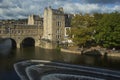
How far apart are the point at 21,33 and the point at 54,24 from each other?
46.5 feet

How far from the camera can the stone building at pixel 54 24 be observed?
11231cm

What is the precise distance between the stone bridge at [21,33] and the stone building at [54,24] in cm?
606

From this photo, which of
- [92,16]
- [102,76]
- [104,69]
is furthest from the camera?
[92,16]

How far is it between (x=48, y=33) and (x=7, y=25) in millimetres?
17253

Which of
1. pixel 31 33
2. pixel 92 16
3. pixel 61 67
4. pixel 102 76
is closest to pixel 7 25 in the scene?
pixel 31 33

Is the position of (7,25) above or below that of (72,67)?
above

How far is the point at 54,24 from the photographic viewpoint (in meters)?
113

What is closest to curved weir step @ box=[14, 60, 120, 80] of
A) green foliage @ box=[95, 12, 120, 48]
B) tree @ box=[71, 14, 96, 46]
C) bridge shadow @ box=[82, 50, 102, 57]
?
bridge shadow @ box=[82, 50, 102, 57]

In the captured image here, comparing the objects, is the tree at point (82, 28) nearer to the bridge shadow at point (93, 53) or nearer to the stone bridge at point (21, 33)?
the bridge shadow at point (93, 53)

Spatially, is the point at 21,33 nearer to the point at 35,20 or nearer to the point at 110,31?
the point at 35,20

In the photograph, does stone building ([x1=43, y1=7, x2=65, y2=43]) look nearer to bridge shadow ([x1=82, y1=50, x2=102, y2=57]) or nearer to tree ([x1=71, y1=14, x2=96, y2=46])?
tree ([x1=71, y1=14, x2=96, y2=46])

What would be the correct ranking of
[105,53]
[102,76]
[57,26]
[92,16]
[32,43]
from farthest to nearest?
[32,43] → [57,26] → [92,16] → [105,53] → [102,76]

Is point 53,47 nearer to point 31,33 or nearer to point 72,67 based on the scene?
point 31,33

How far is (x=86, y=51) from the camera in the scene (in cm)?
8856
